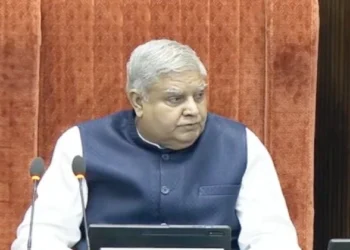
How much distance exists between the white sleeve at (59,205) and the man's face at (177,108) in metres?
0.21

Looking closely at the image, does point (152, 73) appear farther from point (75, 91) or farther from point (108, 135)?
point (75, 91)

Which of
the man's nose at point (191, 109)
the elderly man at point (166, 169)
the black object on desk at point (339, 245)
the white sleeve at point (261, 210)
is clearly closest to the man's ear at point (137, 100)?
the elderly man at point (166, 169)

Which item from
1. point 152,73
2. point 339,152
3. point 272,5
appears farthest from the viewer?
point 339,152

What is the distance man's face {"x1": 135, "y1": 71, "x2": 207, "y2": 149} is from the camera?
2.06 m

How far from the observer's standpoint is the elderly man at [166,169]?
2.07 meters

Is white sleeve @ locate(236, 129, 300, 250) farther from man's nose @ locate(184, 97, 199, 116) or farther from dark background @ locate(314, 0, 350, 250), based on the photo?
dark background @ locate(314, 0, 350, 250)

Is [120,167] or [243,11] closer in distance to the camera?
[120,167]

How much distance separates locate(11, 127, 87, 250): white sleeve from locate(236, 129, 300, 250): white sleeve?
1.29ft

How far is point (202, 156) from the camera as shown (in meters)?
2.17

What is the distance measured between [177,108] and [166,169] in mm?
166

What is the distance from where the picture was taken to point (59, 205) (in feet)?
6.80

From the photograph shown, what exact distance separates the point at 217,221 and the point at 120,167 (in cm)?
27

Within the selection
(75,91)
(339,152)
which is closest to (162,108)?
(75,91)

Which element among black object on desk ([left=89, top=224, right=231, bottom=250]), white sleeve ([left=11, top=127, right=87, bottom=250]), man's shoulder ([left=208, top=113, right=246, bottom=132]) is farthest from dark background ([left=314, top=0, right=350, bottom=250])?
black object on desk ([left=89, top=224, right=231, bottom=250])
